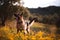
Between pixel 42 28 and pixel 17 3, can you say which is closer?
Answer: pixel 42 28

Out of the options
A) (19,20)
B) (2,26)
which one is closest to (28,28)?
(19,20)

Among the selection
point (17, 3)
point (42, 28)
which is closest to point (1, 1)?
point (17, 3)

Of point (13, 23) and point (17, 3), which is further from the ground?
point (17, 3)

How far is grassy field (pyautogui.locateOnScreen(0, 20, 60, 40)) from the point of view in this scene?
2443 mm

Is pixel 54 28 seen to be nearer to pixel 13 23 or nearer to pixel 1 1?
pixel 13 23

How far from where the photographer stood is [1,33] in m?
2.64

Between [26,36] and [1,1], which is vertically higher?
[1,1]

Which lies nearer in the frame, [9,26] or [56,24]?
[56,24]

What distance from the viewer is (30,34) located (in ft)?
8.30

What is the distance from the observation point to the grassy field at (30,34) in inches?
96.2

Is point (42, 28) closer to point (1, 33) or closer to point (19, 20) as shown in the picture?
point (19, 20)

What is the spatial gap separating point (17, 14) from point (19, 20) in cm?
7

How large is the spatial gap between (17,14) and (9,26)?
0.18 meters

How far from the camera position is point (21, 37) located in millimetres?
2451
